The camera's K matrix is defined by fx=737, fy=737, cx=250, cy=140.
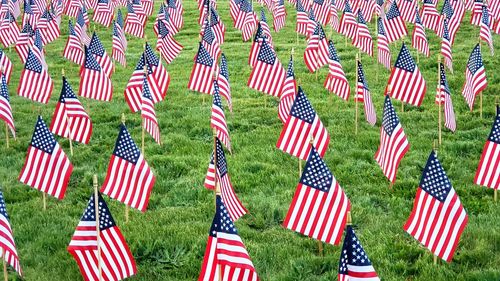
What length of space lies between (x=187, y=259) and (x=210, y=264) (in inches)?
88.7

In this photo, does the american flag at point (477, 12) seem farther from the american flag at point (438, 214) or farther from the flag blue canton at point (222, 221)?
the flag blue canton at point (222, 221)

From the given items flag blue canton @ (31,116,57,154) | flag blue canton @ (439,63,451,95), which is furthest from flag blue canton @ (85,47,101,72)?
flag blue canton @ (439,63,451,95)

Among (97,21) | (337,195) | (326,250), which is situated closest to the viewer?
(337,195)

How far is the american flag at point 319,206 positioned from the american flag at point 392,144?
2925 millimetres

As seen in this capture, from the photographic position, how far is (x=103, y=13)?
32.7m

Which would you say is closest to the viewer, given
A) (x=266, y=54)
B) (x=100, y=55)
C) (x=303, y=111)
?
(x=303, y=111)

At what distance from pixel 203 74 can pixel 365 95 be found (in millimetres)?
4820

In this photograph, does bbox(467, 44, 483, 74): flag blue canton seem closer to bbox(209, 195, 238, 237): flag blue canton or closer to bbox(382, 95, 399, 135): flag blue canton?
bbox(382, 95, 399, 135): flag blue canton

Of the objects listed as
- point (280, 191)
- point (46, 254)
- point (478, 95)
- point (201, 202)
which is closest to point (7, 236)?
point (46, 254)

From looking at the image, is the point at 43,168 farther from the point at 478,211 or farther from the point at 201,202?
the point at 478,211

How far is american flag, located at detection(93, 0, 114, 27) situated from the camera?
1278 inches

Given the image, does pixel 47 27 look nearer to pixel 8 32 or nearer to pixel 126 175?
pixel 8 32

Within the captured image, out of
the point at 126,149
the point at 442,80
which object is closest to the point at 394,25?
the point at 442,80

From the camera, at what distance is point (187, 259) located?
9.75m
